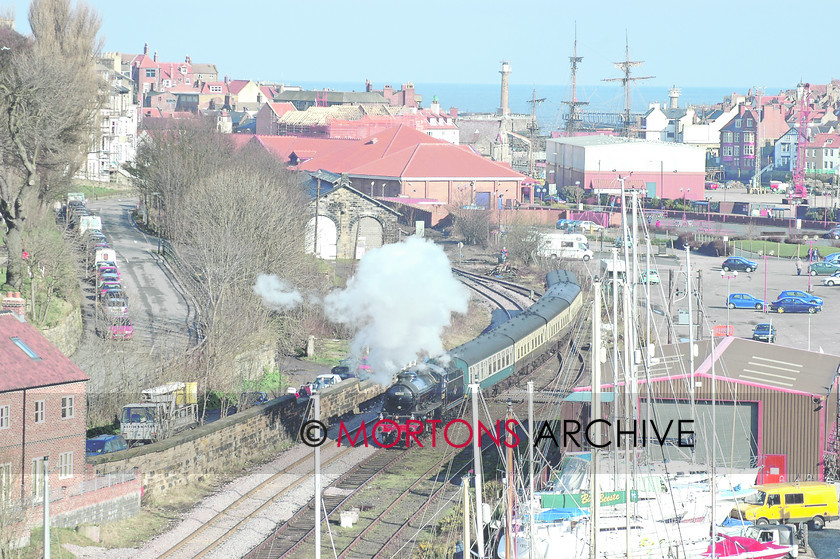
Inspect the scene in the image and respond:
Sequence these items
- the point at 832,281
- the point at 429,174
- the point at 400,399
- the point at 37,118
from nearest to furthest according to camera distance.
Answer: the point at 400,399 → the point at 37,118 → the point at 832,281 → the point at 429,174

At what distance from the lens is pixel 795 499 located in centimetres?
2873

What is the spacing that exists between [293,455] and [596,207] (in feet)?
211

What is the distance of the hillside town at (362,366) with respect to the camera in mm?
26688

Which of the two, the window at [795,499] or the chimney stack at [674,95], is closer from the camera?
the window at [795,499]

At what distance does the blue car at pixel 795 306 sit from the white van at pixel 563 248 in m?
14.3

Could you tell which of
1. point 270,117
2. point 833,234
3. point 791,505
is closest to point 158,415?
point 791,505

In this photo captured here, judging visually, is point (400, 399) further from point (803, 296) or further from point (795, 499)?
point (803, 296)

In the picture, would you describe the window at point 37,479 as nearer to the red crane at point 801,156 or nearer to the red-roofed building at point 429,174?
the red-roofed building at point 429,174

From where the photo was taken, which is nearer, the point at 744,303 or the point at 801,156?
the point at 744,303

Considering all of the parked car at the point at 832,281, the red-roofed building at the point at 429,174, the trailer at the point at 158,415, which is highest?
the red-roofed building at the point at 429,174

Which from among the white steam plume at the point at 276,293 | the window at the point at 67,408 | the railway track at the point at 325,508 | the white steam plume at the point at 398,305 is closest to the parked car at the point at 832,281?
the white steam plume at the point at 398,305

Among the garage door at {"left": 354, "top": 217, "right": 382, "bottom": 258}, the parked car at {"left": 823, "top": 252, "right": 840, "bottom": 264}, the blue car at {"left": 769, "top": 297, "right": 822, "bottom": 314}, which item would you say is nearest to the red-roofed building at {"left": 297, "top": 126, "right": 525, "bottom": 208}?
the garage door at {"left": 354, "top": 217, "right": 382, "bottom": 258}

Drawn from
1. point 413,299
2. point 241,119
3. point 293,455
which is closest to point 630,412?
point 293,455

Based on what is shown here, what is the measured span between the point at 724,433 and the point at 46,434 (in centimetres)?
1721
